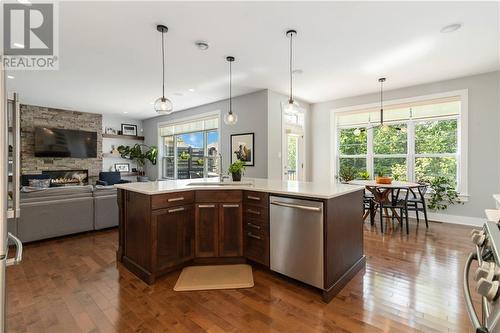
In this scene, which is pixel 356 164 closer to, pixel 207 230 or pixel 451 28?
pixel 451 28

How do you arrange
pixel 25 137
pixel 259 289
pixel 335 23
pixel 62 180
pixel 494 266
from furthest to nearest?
pixel 62 180 → pixel 25 137 → pixel 335 23 → pixel 259 289 → pixel 494 266

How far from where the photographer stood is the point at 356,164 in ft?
19.7

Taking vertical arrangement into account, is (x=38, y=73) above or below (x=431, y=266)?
above

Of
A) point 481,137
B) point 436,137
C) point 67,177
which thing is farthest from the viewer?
point 67,177

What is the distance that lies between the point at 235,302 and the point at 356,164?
495cm

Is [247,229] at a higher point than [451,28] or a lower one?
lower

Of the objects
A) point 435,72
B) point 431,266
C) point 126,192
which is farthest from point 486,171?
point 126,192

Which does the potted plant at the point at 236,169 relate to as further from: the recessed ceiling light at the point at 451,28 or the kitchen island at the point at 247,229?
the recessed ceiling light at the point at 451,28

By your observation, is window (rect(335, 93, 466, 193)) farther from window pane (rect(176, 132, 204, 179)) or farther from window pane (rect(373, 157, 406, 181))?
window pane (rect(176, 132, 204, 179))

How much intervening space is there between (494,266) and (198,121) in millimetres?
6825

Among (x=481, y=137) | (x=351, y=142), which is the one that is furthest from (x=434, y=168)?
(x=351, y=142)

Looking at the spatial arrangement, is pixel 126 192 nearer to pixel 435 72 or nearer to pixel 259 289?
pixel 259 289

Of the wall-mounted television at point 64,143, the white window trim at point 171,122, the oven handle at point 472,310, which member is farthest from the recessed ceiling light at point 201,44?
the wall-mounted television at point 64,143

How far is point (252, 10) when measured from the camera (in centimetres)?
248
